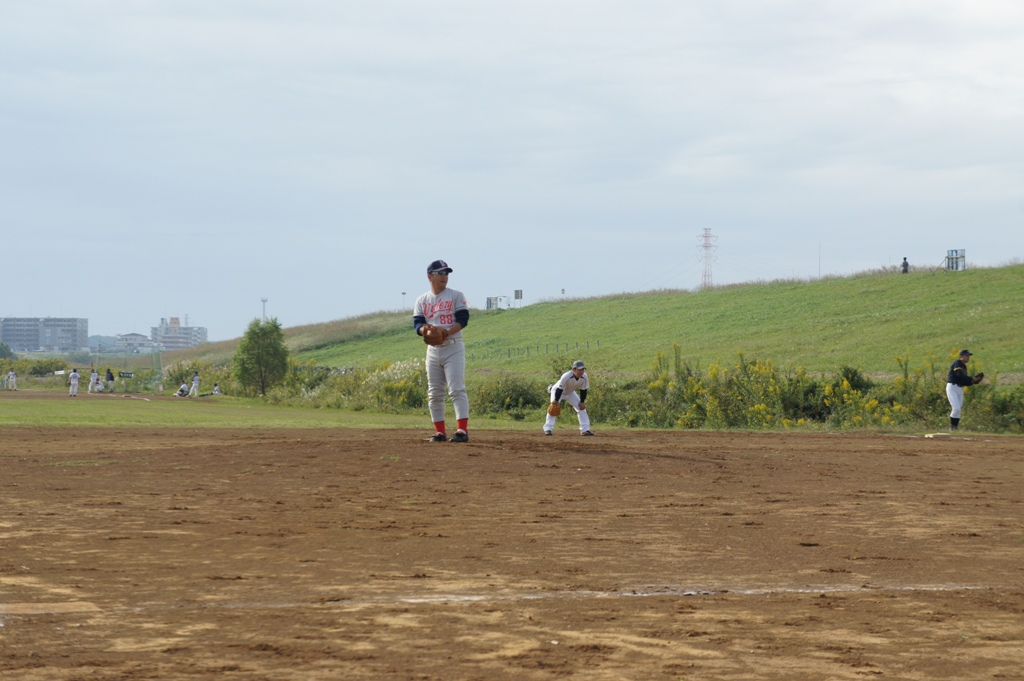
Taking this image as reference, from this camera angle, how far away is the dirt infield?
5285 mm

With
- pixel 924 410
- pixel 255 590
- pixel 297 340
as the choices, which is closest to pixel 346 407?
pixel 924 410

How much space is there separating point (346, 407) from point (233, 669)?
111ft

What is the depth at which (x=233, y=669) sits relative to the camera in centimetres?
500

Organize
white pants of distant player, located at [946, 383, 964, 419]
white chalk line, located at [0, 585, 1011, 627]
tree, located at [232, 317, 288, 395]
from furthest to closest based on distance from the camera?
tree, located at [232, 317, 288, 395], white pants of distant player, located at [946, 383, 964, 419], white chalk line, located at [0, 585, 1011, 627]

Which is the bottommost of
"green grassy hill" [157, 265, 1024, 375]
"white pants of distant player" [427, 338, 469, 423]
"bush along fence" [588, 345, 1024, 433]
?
"bush along fence" [588, 345, 1024, 433]

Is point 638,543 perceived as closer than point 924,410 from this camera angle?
Yes

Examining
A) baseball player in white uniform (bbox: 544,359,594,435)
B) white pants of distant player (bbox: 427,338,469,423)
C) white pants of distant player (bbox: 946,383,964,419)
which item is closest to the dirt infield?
white pants of distant player (bbox: 427,338,469,423)

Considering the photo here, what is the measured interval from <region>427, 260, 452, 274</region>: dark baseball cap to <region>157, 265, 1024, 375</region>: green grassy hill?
17874 millimetres

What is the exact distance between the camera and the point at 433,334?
15.0 meters

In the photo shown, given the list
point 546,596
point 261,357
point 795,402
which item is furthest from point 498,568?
point 261,357

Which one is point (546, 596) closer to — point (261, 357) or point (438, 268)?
point (438, 268)

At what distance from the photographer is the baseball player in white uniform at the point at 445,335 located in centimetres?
1522

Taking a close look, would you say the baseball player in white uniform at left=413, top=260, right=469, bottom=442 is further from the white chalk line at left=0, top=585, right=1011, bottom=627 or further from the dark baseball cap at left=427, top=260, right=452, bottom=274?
the white chalk line at left=0, top=585, right=1011, bottom=627

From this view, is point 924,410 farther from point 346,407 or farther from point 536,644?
point 536,644
